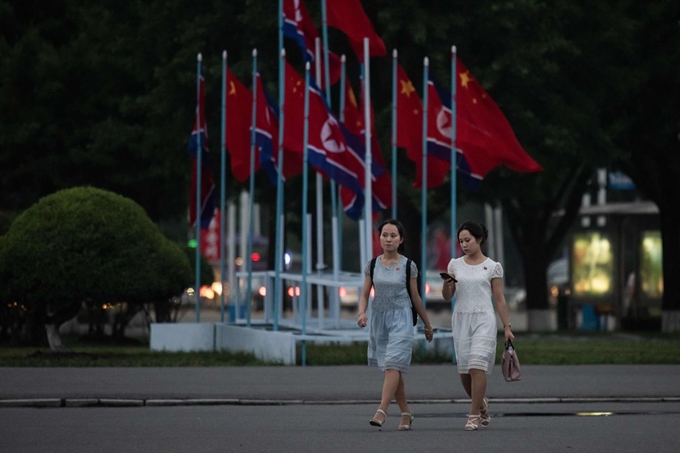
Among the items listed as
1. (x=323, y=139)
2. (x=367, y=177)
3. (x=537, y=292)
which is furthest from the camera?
(x=537, y=292)

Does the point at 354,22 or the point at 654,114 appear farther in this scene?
the point at 654,114

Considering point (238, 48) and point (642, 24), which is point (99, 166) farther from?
point (642, 24)

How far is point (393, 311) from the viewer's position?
542 inches

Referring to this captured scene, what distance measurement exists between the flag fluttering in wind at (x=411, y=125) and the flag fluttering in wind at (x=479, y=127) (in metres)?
1.15

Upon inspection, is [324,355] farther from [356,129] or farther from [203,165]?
[203,165]

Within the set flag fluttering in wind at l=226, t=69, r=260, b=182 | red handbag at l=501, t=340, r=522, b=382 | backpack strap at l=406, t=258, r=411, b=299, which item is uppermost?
flag fluttering in wind at l=226, t=69, r=260, b=182

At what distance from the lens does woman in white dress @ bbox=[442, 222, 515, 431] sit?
13555 millimetres

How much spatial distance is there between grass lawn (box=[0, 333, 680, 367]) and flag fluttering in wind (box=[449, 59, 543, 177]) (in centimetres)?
299

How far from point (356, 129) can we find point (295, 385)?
777 cm

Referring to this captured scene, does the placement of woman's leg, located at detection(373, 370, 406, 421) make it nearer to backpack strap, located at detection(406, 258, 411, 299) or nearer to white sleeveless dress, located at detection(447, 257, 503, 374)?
white sleeveless dress, located at detection(447, 257, 503, 374)

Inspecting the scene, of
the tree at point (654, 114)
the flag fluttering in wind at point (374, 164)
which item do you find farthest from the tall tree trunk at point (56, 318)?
the tree at point (654, 114)

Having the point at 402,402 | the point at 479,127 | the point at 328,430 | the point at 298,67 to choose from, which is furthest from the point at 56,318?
the point at 402,402

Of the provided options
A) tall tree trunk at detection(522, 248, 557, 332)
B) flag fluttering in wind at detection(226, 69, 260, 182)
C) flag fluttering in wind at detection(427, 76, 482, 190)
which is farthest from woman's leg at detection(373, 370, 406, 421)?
tall tree trunk at detection(522, 248, 557, 332)

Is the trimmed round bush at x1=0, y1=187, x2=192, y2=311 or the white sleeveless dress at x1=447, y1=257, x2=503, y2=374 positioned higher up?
the trimmed round bush at x1=0, y1=187, x2=192, y2=311
